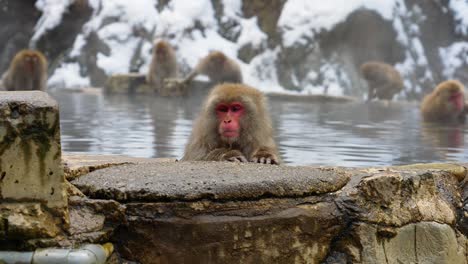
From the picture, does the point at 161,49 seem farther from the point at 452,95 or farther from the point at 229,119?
the point at 229,119

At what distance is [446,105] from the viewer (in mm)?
9078

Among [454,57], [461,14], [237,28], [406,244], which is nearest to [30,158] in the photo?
[406,244]

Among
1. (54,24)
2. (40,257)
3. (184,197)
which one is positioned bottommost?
(40,257)

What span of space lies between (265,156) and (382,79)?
11.2 metres

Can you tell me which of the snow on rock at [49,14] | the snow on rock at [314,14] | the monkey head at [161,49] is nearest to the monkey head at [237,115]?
the monkey head at [161,49]

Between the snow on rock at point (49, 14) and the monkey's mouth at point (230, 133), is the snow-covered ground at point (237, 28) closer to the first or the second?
the snow on rock at point (49, 14)

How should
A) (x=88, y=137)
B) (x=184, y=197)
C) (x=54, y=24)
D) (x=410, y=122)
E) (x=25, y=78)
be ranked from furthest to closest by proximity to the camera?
(x=54, y=24)
(x=25, y=78)
(x=410, y=122)
(x=88, y=137)
(x=184, y=197)

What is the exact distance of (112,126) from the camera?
6.90m

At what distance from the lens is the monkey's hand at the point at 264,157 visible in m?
3.64

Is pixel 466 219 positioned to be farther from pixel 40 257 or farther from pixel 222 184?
pixel 40 257

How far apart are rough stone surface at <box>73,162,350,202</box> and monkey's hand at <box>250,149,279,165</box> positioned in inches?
28.5

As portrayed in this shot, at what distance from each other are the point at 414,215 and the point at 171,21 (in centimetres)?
1418

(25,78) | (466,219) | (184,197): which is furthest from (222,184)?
(25,78)

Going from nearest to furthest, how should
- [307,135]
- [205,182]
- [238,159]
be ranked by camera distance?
[205,182], [238,159], [307,135]
